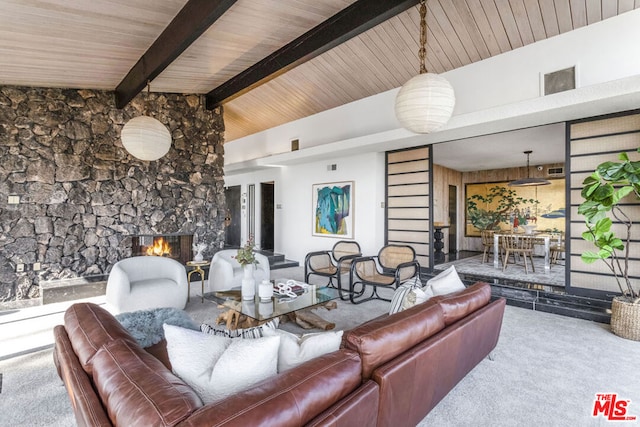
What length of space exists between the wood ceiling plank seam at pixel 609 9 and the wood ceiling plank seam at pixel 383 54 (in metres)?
2.46

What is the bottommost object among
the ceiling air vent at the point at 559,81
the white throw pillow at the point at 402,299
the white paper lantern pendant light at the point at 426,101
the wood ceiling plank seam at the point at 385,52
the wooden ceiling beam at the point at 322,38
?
the white throw pillow at the point at 402,299

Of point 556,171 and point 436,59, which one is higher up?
point 436,59

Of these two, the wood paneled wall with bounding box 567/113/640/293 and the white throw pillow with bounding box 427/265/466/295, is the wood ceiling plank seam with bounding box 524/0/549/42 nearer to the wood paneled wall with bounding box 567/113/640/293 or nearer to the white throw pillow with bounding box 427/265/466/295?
the wood paneled wall with bounding box 567/113/640/293

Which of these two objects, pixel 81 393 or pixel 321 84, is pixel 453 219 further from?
pixel 81 393

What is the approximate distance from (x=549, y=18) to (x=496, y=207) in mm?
6397

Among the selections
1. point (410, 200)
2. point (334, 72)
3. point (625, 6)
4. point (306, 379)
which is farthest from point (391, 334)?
point (334, 72)

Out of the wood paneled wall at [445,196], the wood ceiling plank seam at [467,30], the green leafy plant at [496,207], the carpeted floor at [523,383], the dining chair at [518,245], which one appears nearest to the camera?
the carpeted floor at [523,383]

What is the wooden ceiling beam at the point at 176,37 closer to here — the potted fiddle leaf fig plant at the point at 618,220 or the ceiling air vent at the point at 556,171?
the potted fiddle leaf fig plant at the point at 618,220

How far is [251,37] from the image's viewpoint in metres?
4.38

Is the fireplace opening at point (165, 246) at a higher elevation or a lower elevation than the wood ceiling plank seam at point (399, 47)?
lower

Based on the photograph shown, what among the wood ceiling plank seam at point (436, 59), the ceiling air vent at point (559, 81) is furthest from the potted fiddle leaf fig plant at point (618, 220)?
the wood ceiling plank seam at point (436, 59)

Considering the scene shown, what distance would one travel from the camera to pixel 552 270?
21.6 ft

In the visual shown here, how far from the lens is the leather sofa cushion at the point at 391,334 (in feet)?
4.96

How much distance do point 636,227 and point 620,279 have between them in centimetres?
67
